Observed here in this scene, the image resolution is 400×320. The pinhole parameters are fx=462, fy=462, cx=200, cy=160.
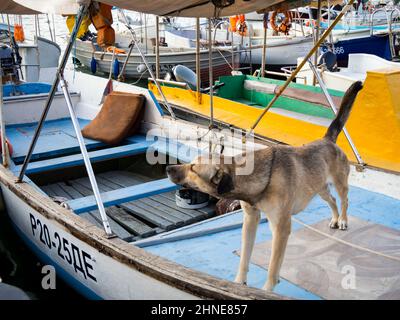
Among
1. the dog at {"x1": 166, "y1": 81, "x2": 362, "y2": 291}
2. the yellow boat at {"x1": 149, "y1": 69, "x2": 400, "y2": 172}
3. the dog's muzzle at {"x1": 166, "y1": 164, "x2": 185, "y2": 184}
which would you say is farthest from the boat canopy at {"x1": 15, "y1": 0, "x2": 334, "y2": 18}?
the dog at {"x1": 166, "y1": 81, "x2": 362, "y2": 291}

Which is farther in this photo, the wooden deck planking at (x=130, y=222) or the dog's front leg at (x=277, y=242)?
the wooden deck planking at (x=130, y=222)

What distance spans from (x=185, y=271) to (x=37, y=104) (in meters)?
6.60

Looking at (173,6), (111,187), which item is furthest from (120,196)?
(173,6)

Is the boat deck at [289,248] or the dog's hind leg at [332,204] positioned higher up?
the dog's hind leg at [332,204]

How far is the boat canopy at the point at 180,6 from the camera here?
3953 mm

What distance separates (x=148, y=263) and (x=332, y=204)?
189 centimetres

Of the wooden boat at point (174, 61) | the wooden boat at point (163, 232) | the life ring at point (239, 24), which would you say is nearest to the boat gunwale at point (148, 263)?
the wooden boat at point (163, 232)

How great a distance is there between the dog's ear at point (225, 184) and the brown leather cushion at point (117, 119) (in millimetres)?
4668

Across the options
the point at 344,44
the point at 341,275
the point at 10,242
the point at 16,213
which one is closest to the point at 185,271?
the point at 341,275

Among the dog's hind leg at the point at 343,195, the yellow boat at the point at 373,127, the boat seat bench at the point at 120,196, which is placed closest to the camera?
the dog's hind leg at the point at 343,195

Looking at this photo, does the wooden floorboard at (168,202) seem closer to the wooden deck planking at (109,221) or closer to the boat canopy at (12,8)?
the wooden deck planking at (109,221)

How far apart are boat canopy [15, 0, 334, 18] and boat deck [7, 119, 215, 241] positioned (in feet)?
6.41

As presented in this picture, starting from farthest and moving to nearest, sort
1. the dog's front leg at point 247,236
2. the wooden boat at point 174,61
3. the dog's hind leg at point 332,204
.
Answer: the wooden boat at point 174,61 < the dog's hind leg at point 332,204 < the dog's front leg at point 247,236

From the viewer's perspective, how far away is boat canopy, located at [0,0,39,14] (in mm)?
6113
